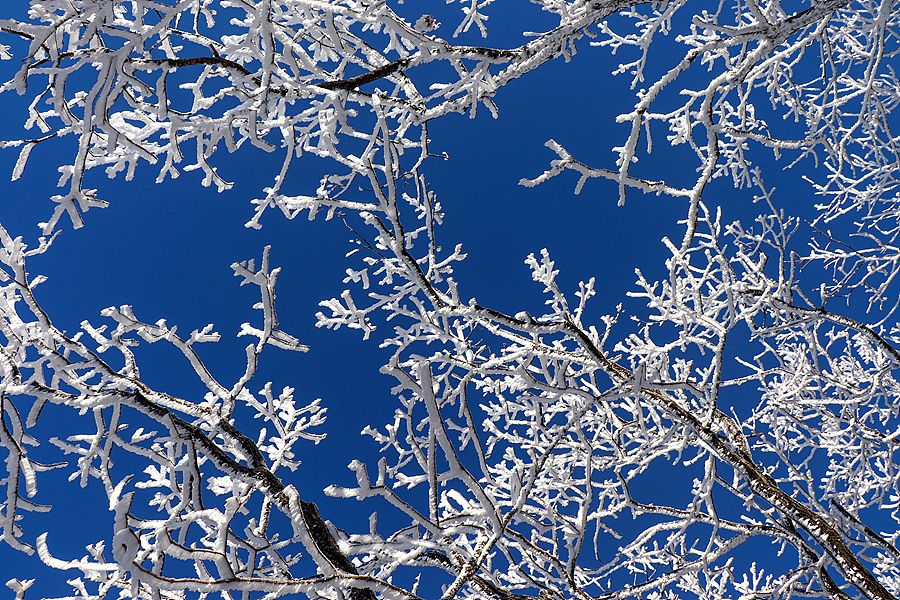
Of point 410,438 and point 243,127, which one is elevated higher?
point 243,127

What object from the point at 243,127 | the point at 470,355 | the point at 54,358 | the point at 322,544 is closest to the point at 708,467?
the point at 470,355

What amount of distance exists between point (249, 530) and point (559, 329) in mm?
2195

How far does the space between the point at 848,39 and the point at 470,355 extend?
4.55 meters

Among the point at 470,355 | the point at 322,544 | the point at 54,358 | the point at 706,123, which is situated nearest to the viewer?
the point at 322,544

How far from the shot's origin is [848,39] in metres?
4.37

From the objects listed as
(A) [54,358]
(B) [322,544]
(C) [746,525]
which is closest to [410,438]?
(B) [322,544]

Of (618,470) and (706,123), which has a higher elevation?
(706,123)

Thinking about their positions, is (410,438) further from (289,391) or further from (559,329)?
(289,391)

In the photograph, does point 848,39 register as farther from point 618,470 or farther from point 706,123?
point 618,470

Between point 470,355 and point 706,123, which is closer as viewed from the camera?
point 706,123

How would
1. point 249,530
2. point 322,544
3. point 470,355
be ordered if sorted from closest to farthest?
point 322,544 → point 249,530 → point 470,355

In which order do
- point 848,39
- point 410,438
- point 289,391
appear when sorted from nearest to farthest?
point 410,438 → point 289,391 → point 848,39

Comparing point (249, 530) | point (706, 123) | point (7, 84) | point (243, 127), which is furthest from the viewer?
point (249, 530)

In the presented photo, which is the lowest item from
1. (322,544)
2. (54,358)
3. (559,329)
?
(322,544)
